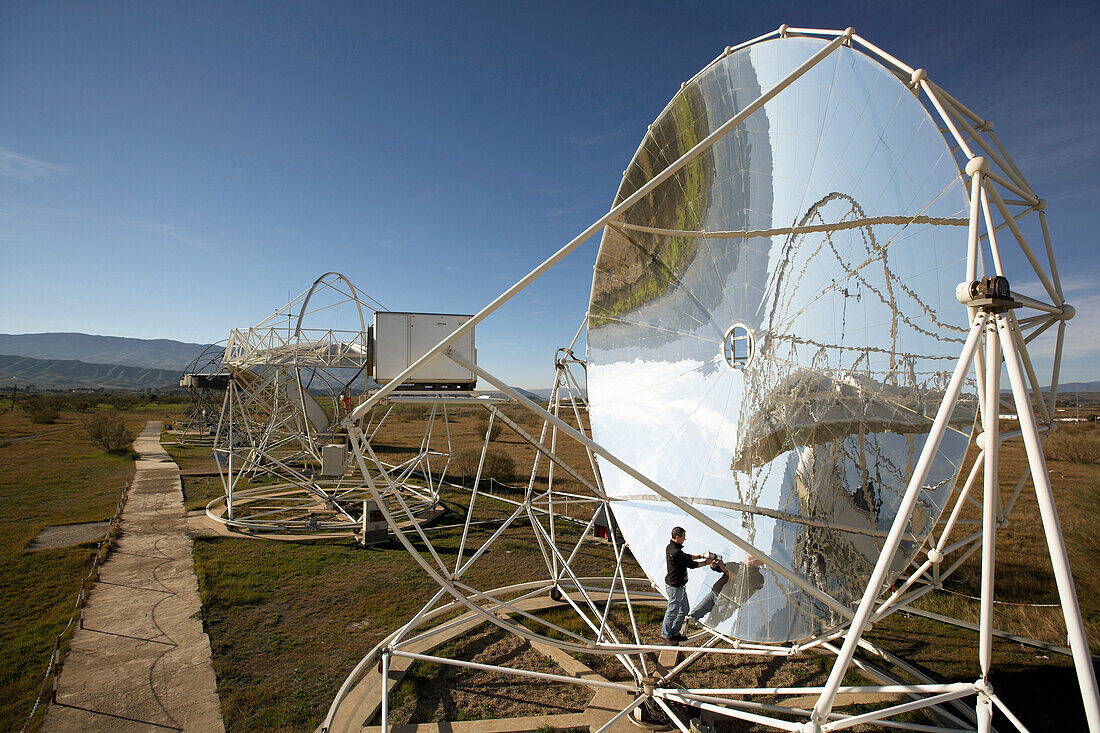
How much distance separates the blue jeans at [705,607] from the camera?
7.31 metres

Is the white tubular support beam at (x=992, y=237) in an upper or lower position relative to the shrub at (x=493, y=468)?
upper

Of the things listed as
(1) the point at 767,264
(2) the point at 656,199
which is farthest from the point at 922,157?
(2) the point at 656,199

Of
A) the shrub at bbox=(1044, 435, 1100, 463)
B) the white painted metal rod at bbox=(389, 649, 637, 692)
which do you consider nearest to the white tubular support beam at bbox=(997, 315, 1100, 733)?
the white painted metal rod at bbox=(389, 649, 637, 692)

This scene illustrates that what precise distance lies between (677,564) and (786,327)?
3.55 m

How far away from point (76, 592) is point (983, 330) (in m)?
17.5

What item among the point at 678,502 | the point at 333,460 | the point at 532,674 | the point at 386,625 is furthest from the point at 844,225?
the point at 333,460

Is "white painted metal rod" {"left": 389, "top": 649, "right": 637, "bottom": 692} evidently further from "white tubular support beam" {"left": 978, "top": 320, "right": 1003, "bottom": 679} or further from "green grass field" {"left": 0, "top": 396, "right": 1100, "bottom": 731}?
"white tubular support beam" {"left": 978, "top": 320, "right": 1003, "bottom": 679}

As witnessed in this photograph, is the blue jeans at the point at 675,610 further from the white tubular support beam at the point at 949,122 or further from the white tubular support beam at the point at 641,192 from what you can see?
the white tubular support beam at the point at 949,122

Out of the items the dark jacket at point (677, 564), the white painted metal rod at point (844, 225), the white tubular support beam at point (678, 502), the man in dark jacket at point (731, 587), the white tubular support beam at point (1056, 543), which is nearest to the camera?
the white tubular support beam at point (1056, 543)

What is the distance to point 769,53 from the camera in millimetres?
7035

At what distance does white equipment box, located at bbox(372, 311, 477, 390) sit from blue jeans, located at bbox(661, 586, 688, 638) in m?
4.31

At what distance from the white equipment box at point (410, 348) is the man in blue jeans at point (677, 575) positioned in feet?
12.8

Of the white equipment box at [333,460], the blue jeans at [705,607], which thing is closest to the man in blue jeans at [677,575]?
the blue jeans at [705,607]

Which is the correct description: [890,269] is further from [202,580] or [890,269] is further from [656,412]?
[202,580]
